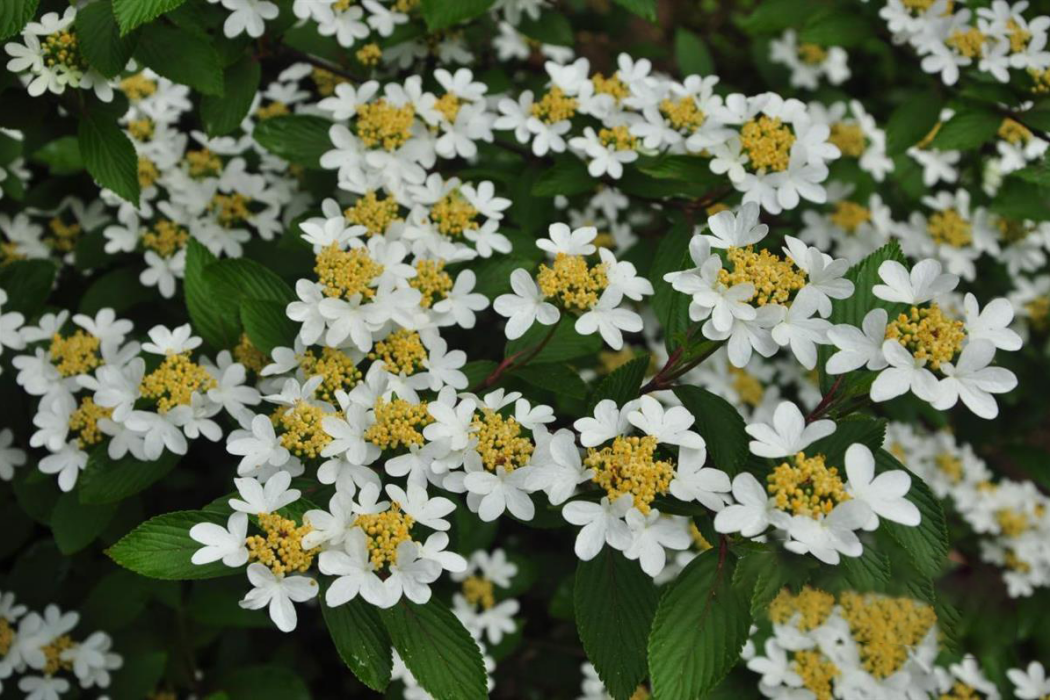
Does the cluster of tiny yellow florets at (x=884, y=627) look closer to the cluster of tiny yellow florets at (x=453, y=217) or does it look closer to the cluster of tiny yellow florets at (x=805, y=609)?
the cluster of tiny yellow florets at (x=805, y=609)

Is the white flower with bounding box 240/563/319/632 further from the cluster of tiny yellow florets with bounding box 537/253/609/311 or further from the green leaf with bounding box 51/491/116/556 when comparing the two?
the green leaf with bounding box 51/491/116/556

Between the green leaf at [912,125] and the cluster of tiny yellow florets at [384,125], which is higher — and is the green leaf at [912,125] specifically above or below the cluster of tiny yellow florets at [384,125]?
below

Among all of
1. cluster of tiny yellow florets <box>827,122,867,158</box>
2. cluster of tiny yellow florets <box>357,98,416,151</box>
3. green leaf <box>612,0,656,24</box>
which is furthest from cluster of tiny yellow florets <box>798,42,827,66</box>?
cluster of tiny yellow florets <box>357,98,416,151</box>

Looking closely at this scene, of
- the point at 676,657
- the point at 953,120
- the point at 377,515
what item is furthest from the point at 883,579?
the point at 953,120

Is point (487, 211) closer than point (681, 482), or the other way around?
point (681, 482)

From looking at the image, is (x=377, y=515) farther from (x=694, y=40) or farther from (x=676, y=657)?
(x=694, y=40)

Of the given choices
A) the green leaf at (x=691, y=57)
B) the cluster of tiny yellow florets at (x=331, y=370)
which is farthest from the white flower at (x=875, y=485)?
the green leaf at (x=691, y=57)
